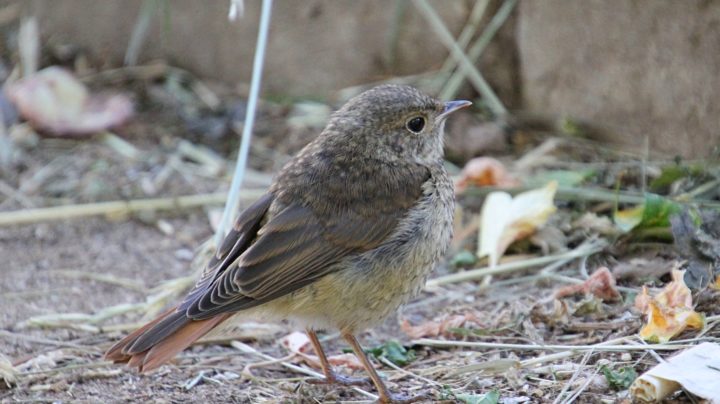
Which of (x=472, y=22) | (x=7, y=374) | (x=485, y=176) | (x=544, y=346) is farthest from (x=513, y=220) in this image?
(x=7, y=374)

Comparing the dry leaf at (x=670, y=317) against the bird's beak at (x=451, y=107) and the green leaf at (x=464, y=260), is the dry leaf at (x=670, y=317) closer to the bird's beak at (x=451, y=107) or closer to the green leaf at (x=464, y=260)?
the bird's beak at (x=451, y=107)

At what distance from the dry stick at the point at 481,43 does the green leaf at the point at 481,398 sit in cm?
330

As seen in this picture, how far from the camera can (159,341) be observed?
401cm

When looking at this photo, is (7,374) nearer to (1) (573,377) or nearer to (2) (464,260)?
(1) (573,377)

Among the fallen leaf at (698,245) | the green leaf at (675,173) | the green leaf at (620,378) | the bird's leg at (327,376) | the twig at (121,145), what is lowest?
the bird's leg at (327,376)

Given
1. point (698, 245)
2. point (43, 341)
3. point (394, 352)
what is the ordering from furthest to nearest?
point (43, 341) → point (394, 352) → point (698, 245)

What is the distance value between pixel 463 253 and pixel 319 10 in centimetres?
268

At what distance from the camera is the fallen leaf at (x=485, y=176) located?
600 centimetres

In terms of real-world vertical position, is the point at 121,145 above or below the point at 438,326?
above

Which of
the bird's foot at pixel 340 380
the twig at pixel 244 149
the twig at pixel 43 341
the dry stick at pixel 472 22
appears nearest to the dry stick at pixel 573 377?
the bird's foot at pixel 340 380

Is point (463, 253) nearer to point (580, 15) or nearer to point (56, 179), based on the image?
point (580, 15)

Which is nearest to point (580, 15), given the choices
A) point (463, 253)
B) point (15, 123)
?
point (463, 253)

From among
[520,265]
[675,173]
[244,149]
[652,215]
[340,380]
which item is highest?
[244,149]

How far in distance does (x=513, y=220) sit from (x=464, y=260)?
1.16ft
